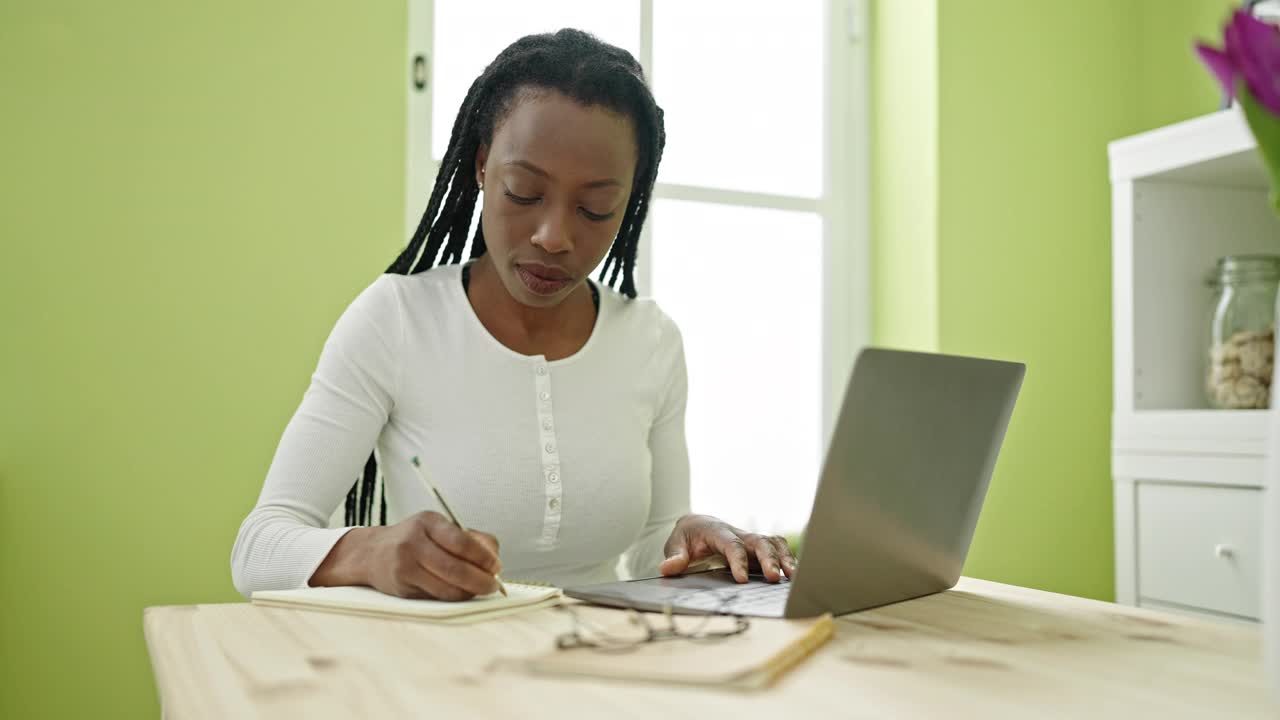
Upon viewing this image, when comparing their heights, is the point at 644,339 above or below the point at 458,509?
above

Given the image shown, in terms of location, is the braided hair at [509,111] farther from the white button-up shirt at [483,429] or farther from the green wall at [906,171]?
the green wall at [906,171]

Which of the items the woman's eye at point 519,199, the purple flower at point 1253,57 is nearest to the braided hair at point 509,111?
the woman's eye at point 519,199

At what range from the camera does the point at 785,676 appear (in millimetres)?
615

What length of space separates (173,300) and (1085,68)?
224 cm

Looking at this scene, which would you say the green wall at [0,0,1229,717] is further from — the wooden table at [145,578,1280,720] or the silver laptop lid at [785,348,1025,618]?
the silver laptop lid at [785,348,1025,618]

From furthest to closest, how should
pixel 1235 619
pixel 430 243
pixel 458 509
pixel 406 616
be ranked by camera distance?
pixel 1235 619 → pixel 430 243 → pixel 458 509 → pixel 406 616

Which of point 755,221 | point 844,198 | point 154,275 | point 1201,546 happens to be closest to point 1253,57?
point 1201,546

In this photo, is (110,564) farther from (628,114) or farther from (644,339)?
(628,114)

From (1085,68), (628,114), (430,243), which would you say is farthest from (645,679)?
(1085,68)

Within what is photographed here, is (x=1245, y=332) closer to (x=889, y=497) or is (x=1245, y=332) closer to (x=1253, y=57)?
(x=889, y=497)

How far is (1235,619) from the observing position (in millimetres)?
1874

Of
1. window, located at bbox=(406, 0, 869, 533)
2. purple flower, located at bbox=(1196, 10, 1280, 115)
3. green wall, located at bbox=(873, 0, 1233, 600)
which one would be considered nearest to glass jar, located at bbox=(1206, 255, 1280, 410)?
green wall, located at bbox=(873, 0, 1233, 600)

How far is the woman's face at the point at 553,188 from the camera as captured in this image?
1183mm

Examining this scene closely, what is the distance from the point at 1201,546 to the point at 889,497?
4.65 ft
